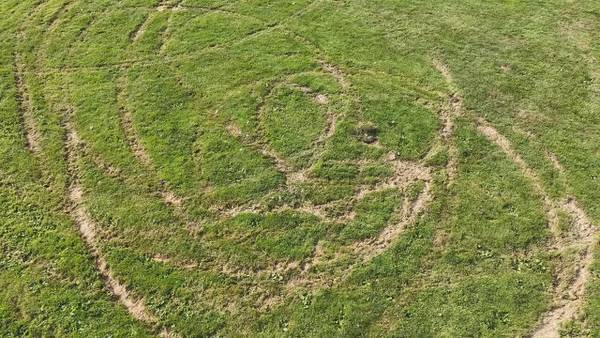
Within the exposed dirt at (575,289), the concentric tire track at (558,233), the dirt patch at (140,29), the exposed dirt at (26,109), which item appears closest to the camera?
the exposed dirt at (575,289)

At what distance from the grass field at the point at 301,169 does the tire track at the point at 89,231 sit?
4 cm

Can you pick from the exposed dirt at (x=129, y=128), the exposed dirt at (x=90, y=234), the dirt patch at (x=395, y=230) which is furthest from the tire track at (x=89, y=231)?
the dirt patch at (x=395, y=230)

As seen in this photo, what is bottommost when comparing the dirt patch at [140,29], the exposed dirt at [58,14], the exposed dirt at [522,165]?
the exposed dirt at [522,165]

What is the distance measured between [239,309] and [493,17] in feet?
38.3

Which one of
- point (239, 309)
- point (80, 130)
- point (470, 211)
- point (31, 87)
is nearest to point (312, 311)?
point (239, 309)

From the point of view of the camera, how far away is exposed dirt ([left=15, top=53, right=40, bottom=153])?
47.9 feet

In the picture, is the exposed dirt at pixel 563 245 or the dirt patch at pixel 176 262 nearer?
the exposed dirt at pixel 563 245

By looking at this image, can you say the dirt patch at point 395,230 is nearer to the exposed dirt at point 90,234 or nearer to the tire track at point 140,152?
the tire track at point 140,152

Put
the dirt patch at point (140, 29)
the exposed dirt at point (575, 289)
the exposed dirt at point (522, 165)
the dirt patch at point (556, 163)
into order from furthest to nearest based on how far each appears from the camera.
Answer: the dirt patch at point (140, 29), the dirt patch at point (556, 163), the exposed dirt at point (522, 165), the exposed dirt at point (575, 289)

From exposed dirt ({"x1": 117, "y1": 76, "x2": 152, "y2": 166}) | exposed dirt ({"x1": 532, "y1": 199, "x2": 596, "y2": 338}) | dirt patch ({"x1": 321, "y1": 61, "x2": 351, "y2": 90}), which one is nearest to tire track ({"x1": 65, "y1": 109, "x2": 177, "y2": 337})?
exposed dirt ({"x1": 117, "y1": 76, "x2": 152, "y2": 166})

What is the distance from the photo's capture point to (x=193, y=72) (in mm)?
16344

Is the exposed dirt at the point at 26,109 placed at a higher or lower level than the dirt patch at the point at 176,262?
higher

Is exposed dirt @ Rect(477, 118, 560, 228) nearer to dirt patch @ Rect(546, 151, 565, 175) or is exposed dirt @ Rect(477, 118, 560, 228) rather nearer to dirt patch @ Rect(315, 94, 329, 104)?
dirt patch @ Rect(546, 151, 565, 175)

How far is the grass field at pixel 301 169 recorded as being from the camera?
11312 millimetres
